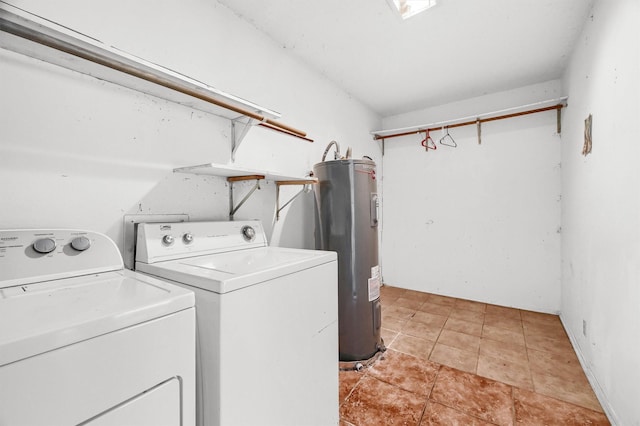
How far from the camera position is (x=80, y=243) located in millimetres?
998

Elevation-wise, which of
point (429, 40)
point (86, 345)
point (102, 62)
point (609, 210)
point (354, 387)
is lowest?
point (354, 387)

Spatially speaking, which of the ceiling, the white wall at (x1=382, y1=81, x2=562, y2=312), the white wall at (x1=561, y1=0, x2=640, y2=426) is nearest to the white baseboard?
the white wall at (x1=561, y1=0, x2=640, y2=426)

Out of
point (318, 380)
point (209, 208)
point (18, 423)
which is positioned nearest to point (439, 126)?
point (209, 208)

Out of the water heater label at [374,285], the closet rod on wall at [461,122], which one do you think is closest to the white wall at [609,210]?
the closet rod on wall at [461,122]

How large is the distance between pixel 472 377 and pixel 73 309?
2106mm

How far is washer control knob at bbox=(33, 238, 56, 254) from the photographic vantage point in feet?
3.02

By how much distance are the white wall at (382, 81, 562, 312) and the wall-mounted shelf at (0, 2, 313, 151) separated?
251 cm

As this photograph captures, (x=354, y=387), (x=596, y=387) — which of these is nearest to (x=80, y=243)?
(x=354, y=387)

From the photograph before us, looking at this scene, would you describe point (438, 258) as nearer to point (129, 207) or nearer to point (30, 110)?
point (129, 207)

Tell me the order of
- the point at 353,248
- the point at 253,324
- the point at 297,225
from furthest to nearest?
1. the point at 297,225
2. the point at 353,248
3. the point at 253,324

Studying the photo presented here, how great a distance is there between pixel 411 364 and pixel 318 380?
1.00 metres

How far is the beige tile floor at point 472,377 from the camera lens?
4.82 feet

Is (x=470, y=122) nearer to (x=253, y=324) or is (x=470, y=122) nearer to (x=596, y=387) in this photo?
(x=596, y=387)

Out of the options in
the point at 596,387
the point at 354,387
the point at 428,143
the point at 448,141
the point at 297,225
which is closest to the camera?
the point at 596,387
